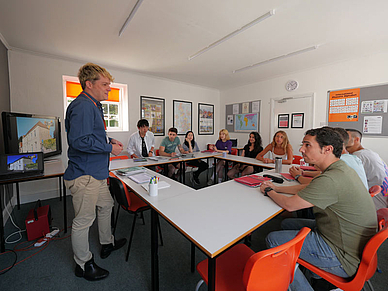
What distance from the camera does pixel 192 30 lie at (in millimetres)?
2553

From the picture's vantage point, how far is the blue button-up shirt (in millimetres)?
1333

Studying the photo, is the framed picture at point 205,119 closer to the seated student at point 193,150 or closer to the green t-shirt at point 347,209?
the seated student at point 193,150

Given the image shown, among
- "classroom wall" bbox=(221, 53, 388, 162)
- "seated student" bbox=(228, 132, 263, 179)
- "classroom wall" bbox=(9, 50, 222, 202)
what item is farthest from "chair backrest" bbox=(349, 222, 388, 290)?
"classroom wall" bbox=(9, 50, 222, 202)

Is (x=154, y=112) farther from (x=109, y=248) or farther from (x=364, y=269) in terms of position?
(x=364, y=269)

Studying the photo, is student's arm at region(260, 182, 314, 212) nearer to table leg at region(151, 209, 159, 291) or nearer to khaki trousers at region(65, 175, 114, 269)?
table leg at region(151, 209, 159, 291)

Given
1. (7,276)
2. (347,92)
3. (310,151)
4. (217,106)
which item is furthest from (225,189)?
(217,106)

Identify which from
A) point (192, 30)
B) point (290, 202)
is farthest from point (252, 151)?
point (290, 202)

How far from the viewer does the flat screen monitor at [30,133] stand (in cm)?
220

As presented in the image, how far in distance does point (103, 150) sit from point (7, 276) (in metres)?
1.49

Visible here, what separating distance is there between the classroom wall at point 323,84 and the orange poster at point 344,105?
0.36ft

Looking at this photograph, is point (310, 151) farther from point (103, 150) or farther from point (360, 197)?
point (103, 150)

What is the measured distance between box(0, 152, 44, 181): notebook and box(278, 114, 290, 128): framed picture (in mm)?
4972

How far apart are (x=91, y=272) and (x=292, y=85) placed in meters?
5.11

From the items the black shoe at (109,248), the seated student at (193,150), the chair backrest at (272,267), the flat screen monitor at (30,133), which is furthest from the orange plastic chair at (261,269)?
the seated student at (193,150)
